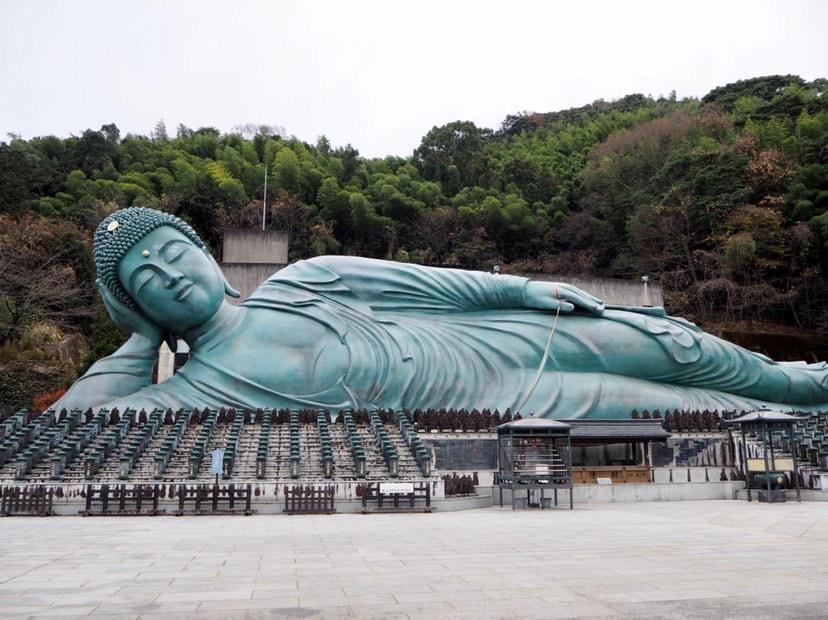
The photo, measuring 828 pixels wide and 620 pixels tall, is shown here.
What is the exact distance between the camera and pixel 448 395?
17156mm

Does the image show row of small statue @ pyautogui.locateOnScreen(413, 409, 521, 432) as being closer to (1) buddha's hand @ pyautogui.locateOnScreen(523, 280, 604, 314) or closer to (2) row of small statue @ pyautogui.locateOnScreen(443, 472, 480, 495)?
(2) row of small statue @ pyautogui.locateOnScreen(443, 472, 480, 495)

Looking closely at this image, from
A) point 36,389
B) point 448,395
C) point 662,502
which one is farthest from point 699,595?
point 36,389

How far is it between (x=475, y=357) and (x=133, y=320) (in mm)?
7985

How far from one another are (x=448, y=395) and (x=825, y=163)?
27.3 metres

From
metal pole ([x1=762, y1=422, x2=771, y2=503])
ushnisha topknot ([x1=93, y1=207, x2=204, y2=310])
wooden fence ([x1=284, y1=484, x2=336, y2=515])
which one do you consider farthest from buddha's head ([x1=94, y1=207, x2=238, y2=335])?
metal pole ([x1=762, y1=422, x2=771, y2=503])

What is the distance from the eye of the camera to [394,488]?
11.2 m

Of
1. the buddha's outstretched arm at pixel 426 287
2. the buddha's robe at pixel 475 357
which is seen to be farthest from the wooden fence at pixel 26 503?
the buddha's outstretched arm at pixel 426 287

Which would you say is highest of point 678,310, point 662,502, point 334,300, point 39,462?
Result: point 678,310

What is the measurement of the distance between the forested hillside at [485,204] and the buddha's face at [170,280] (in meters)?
9.63

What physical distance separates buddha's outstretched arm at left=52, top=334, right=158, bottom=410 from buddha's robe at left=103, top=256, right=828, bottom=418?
384 millimetres

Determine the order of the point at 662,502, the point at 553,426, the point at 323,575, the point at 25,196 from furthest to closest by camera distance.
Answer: the point at 25,196 < the point at 662,502 < the point at 553,426 < the point at 323,575

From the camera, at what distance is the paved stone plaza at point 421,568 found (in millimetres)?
4348

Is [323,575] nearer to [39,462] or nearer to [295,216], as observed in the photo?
[39,462]

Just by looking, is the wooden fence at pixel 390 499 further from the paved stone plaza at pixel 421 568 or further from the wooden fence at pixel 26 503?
the wooden fence at pixel 26 503
